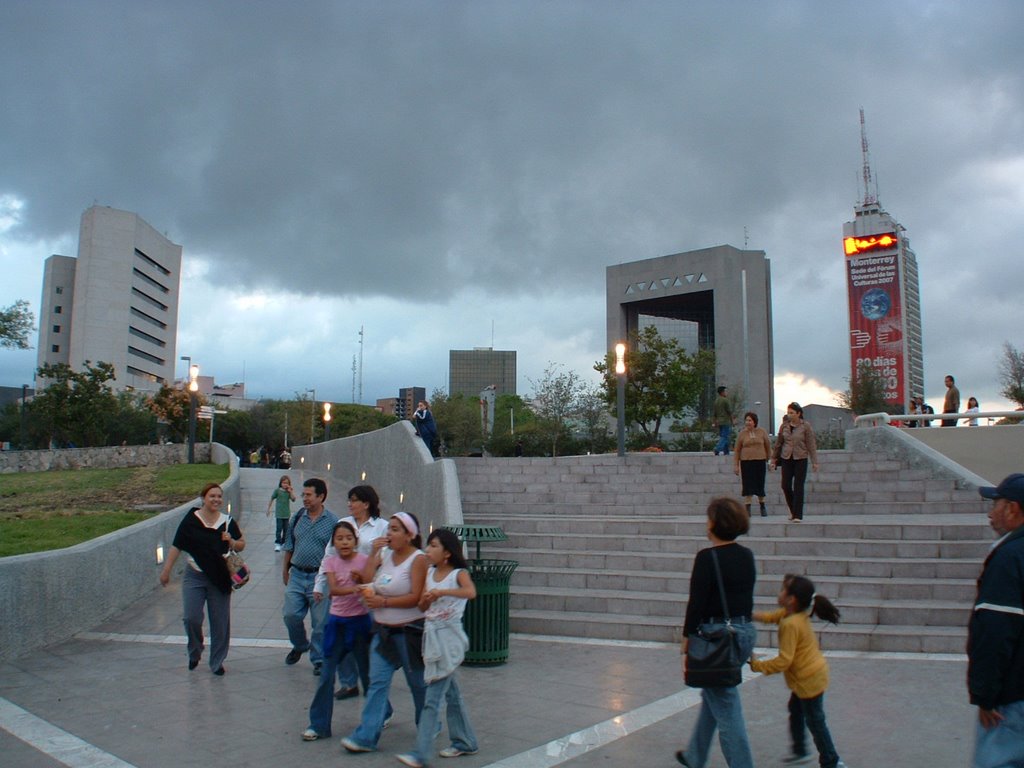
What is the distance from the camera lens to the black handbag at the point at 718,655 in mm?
4234

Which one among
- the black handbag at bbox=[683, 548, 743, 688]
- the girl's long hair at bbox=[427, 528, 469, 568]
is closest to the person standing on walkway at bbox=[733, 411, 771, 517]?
the girl's long hair at bbox=[427, 528, 469, 568]

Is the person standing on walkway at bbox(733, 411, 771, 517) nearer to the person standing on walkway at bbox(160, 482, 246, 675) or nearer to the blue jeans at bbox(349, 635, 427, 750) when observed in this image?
the person standing on walkway at bbox(160, 482, 246, 675)

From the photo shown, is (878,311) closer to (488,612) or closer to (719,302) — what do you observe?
(719,302)

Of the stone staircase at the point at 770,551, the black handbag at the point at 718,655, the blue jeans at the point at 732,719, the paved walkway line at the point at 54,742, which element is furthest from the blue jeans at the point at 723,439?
the paved walkway line at the point at 54,742

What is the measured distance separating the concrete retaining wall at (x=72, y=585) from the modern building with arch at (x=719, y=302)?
60291 mm

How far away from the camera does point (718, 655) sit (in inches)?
167

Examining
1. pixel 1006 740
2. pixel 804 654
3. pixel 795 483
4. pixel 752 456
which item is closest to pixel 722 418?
pixel 752 456

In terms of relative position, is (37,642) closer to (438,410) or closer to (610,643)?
(610,643)

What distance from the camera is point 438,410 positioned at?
198 feet

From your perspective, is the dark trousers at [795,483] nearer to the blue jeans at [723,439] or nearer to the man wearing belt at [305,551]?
the blue jeans at [723,439]

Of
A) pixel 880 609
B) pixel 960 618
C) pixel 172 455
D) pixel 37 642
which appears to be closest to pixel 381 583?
pixel 37 642

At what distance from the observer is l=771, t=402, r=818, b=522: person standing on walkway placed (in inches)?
455

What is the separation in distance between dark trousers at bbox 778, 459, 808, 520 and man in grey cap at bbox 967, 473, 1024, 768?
27.5ft

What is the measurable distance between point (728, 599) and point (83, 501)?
17.1 meters
